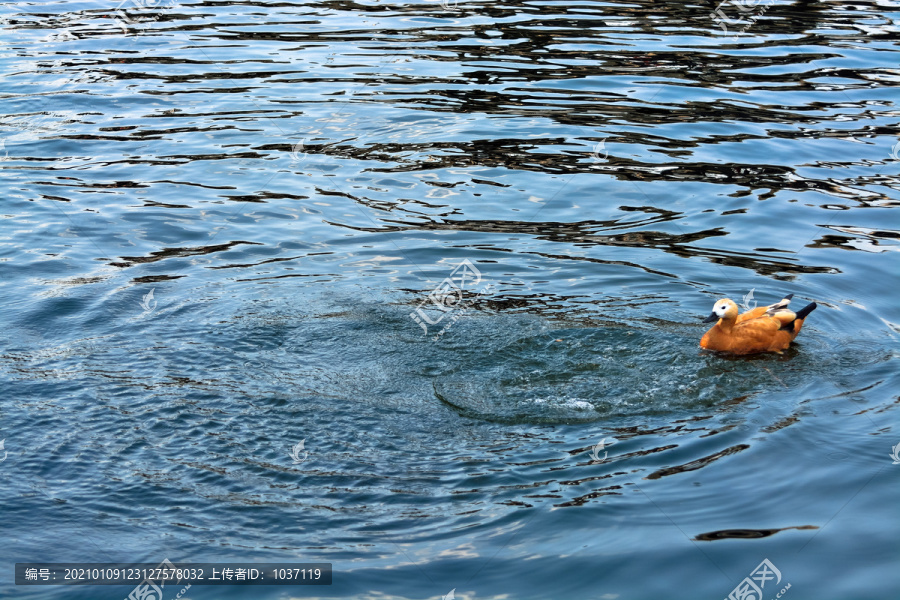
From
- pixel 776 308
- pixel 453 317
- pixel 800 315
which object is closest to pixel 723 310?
pixel 776 308

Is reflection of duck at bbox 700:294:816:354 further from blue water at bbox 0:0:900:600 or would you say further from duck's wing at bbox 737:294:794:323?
blue water at bbox 0:0:900:600

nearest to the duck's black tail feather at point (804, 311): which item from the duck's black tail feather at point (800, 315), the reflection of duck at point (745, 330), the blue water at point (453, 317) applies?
the duck's black tail feather at point (800, 315)

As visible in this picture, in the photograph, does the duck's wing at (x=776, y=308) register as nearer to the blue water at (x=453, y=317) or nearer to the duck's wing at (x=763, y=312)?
the duck's wing at (x=763, y=312)

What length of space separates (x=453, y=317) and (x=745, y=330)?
108 inches

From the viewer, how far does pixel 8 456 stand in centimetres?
662

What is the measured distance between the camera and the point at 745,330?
807 centimetres

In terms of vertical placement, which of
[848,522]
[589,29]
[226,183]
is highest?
[589,29]

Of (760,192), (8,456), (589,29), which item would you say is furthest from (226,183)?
(589,29)

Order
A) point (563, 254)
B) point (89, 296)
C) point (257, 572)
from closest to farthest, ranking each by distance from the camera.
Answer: point (257, 572) < point (89, 296) < point (563, 254)

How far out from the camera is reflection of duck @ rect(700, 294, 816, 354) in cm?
802

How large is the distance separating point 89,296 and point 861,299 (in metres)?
8.06

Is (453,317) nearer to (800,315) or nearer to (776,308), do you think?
(776,308)

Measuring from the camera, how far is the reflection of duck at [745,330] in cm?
802

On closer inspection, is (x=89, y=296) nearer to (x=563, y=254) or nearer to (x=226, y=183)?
(x=226, y=183)
